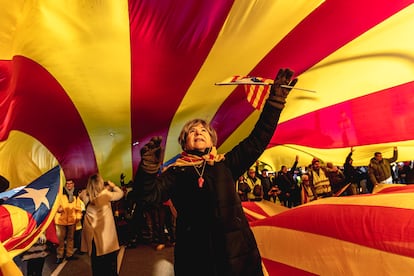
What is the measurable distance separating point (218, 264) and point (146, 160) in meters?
0.48

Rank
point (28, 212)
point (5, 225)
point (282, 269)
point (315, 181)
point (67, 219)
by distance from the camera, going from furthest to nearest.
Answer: point (315, 181) → point (67, 219) → point (282, 269) → point (28, 212) → point (5, 225)

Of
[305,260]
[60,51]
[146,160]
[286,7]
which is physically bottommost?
[305,260]

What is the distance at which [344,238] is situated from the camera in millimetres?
2133

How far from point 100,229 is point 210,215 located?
7.04ft

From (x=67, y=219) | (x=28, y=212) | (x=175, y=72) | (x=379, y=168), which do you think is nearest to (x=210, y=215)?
(x=28, y=212)

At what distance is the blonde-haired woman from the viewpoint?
3.23 meters

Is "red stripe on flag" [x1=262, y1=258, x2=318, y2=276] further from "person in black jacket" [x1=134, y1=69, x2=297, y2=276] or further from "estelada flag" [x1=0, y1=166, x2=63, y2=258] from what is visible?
"estelada flag" [x1=0, y1=166, x2=63, y2=258]

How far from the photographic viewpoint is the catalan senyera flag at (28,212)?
175 centimetres

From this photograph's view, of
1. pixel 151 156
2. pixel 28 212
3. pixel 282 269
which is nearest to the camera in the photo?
pixel 151 156

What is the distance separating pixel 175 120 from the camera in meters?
3.71

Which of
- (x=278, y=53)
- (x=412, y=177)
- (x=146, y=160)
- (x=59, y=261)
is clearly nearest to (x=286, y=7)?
(x=278, y=53)

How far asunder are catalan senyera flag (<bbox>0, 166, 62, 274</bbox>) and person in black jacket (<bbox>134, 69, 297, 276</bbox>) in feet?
2.50

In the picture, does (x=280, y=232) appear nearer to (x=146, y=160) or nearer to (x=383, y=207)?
(x=383, y=207)

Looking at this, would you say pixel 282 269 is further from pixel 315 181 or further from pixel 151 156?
pixel 315 181
